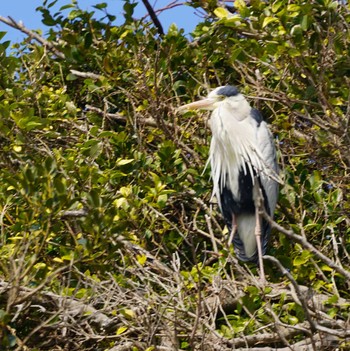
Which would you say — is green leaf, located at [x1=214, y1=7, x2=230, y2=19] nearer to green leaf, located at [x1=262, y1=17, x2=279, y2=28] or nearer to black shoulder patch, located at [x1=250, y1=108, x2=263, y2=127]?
green leaf, located at [x1=262, y1=17, x2=279, y2=28]

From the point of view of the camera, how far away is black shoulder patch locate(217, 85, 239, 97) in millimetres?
4617

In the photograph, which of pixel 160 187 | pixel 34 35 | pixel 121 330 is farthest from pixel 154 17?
pixel 121 330

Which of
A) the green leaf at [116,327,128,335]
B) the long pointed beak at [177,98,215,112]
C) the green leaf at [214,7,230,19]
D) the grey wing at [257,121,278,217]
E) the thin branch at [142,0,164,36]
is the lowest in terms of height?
the green leaf at [116,327,128,335]

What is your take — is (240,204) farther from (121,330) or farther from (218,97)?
(121,330)

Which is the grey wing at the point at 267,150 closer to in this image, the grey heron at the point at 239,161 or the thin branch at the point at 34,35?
the grey heron at the point at 239,161

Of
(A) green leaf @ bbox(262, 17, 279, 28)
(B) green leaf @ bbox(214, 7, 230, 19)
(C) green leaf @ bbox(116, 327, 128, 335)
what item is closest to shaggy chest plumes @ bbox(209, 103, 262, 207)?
(B) green leaf @ bbox(214, 7, 230, 19)

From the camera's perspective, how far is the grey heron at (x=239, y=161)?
452 cm

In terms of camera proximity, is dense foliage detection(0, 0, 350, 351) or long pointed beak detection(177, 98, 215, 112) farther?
long pointed beak detection(177, 98, 215, 112)

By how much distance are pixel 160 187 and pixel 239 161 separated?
35.8 inches

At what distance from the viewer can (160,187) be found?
398cm

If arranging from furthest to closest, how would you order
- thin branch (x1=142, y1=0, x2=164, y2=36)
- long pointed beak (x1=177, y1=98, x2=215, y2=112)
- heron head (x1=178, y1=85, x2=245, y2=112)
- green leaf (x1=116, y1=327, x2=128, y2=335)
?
thin branch (x1=142, y1=0, x2=164, y2=36), heron head (x1=178, y1=85, x2=245, y2=112), long pointed beak (x1=177, y1=98, x2=215, y2=112), green leaf (x1=116, y1=327, x2=128, y2=335)

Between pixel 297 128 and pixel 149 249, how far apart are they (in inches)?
40.9

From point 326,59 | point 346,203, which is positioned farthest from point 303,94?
point 346,203

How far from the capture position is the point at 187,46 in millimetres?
4746
